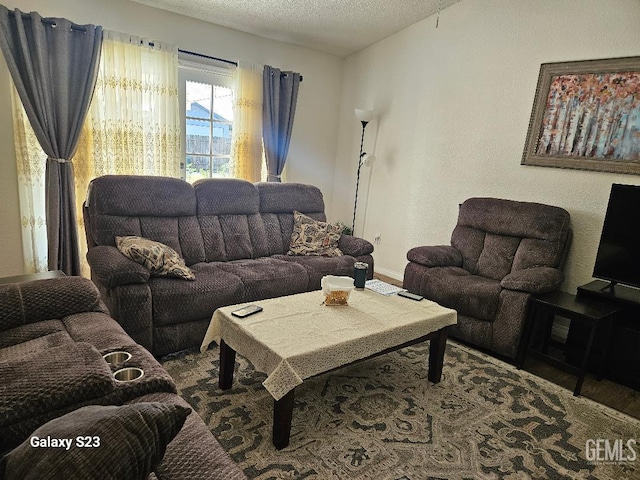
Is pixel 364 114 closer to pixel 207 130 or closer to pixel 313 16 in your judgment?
pixel 313 16

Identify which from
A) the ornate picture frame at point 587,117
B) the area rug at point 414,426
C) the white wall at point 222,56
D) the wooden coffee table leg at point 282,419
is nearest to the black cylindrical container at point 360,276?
the area rug at point 414,426

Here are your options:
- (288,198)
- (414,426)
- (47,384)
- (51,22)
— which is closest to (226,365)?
(414,426)

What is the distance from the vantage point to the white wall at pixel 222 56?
9.98 feet

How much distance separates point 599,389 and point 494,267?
1083 millimetres

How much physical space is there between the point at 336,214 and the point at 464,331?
2759 millimetres

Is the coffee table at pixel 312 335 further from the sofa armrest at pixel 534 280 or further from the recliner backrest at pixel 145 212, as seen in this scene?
the recliner backrest at pixel 145 212

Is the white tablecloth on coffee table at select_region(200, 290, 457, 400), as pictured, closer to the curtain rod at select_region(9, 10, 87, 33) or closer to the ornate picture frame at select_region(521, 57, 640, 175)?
the ornate picture frame at select_region(521, 57, 640, 175)

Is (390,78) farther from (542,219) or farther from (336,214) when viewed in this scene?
(542,219)

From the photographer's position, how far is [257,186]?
3551mm

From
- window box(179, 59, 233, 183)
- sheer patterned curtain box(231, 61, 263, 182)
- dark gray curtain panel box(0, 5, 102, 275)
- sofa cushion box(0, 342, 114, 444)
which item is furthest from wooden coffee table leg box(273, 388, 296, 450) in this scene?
sheer patterned curtain box(231, 61, 263, 182)

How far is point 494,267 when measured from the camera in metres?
3.18

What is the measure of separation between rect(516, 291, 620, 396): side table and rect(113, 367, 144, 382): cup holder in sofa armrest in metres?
2.36

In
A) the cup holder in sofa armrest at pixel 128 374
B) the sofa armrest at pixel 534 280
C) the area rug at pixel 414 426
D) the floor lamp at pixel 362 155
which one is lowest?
the area rug at pixel 414 426

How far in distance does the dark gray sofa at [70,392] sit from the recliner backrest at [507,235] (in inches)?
108
